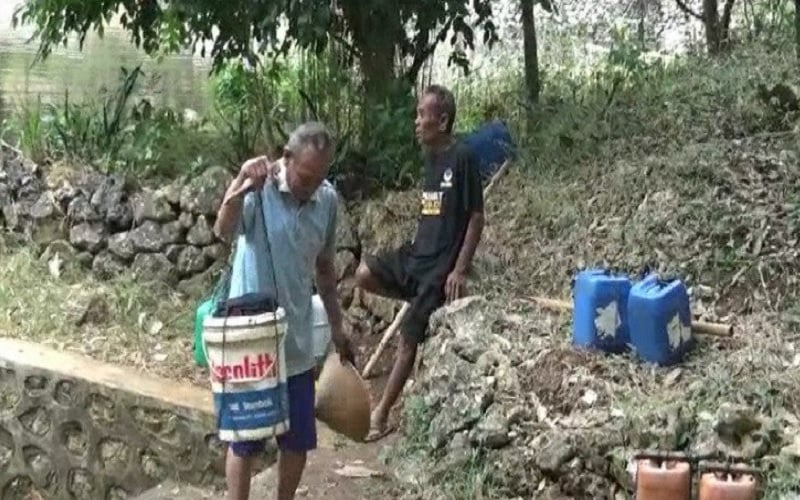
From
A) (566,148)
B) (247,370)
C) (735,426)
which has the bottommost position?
(735,426)

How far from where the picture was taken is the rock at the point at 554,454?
4.10 meters

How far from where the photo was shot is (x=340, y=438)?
5.51 m

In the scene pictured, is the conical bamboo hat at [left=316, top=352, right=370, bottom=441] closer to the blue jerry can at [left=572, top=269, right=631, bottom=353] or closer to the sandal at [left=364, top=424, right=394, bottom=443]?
the sandal at [left=364, top=424, right=394, bottom=443]

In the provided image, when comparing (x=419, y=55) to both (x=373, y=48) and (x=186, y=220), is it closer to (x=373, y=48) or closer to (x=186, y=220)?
(x=373, y=48)

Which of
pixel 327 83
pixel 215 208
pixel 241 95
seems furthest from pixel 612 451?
pixel 241 95

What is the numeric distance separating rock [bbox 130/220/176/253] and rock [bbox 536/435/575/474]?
3.71 m

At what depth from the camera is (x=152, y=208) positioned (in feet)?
24.0

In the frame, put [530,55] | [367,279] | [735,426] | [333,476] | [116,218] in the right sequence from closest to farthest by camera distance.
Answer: [735,426] → [333,476] → [367,279] → [116,218] → [530,55]

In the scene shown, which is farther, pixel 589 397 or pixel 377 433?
pixel 377 433

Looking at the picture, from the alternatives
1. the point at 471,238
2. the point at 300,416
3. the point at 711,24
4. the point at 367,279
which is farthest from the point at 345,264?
the point at 711,24

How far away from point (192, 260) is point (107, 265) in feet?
1.87

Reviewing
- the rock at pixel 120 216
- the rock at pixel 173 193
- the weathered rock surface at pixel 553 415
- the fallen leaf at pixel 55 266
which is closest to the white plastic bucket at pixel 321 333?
the weathered rock surface at pixel 553 415

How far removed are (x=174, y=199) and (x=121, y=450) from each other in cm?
175

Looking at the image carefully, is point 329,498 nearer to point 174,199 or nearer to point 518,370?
point 518,370
